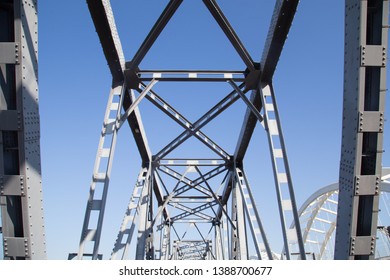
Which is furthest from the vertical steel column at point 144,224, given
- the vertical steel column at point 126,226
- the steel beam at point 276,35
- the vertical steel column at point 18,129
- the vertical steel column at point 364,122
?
the vertical steel column at point 364,122

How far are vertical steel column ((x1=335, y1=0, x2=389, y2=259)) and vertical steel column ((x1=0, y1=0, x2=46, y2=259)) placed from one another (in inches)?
186

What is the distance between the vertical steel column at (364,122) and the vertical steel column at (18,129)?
186 inches

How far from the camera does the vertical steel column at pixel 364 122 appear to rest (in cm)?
486

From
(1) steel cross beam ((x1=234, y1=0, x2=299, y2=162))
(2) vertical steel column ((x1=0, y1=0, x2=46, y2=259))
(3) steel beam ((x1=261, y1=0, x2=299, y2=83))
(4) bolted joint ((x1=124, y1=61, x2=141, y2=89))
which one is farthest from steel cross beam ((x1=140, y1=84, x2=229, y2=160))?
(2) vertical steel column ((x1=0, y1=0, x2=46, y2=259))

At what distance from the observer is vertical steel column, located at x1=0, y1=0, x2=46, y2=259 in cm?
485

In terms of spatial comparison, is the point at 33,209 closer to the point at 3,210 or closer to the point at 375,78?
the point at 3,210

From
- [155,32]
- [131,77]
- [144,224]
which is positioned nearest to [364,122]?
[155,32]

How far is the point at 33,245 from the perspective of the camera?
5031 millimetres

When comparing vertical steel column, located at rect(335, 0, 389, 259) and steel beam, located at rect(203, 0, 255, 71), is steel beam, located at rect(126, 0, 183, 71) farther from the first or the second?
vertical steel column, located at rect(335, 0, 389, 259)

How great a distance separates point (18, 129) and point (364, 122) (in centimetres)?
493

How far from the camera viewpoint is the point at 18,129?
15.9 ft

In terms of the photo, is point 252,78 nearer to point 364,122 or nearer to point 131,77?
point 131,77
